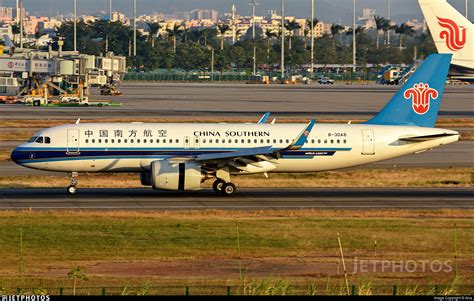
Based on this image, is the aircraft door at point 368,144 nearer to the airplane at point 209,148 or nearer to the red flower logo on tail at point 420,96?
the airplane at point 209,148

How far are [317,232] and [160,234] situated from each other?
6152 mm

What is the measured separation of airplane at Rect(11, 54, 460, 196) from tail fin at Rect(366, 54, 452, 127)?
0.71 meters

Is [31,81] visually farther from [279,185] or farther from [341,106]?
[279,185]

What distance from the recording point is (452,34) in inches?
2028

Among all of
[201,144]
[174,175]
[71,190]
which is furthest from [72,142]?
[201,144]

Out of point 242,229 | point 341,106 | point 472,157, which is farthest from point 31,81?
point 242,229

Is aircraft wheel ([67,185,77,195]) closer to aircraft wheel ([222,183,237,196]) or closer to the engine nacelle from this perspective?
the engine nacelle

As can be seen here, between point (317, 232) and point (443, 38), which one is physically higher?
point (443, 38)

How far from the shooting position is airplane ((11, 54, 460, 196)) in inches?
1982

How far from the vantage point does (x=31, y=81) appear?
14725cm

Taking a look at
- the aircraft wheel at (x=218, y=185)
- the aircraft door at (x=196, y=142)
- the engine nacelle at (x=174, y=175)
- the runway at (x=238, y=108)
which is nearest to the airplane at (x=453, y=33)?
the aircraft wheel at (x=218, y=185)

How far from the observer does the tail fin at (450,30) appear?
49.3 meters

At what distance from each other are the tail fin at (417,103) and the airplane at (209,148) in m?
0.71

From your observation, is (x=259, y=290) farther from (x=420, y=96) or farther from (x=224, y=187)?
(x=420, y=96)
